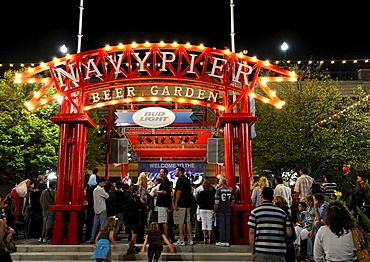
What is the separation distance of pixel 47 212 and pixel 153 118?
4.73m

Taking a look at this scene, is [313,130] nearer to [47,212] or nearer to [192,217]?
[192,217]

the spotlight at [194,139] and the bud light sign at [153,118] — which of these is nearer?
the bud light sign at [153,118]

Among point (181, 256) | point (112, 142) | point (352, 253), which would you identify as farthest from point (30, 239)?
point (352, 253)

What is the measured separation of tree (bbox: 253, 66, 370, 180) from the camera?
61.6 feet

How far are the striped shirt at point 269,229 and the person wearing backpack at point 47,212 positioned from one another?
25.0 ft

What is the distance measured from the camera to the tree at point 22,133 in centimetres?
1944

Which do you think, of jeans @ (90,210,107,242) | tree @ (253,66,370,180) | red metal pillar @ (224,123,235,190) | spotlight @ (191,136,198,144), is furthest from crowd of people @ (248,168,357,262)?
spotlight @ (191,136,198,144)

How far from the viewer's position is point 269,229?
487 centimetres

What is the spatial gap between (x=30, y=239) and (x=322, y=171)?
656 inches

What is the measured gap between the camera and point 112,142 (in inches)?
667

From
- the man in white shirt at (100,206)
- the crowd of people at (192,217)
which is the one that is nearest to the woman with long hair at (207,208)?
the crowd of people at (192,217)

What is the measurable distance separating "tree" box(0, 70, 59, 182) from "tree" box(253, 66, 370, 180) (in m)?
12.1

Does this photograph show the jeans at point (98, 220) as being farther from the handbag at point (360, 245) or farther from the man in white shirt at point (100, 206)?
the handbag at point (360, 245)

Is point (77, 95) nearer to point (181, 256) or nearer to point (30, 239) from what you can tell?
point (30, 239)
